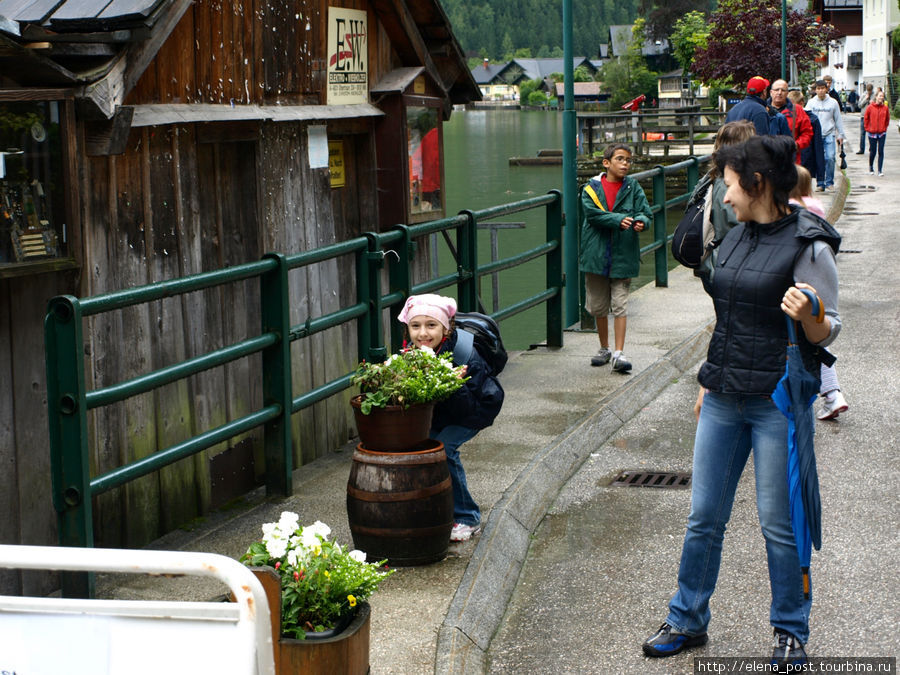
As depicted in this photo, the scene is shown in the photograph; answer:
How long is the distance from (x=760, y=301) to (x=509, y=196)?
39860 millimetres

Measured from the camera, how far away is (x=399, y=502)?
4.96m

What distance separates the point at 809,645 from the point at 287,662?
7.10 feet

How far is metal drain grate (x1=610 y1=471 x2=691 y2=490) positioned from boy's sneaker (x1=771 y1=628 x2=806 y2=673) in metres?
2.42

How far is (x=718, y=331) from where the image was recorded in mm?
4383

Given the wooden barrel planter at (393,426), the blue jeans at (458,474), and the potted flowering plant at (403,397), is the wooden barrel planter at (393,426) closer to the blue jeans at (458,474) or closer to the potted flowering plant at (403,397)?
the potted flowering plant at (403,397)

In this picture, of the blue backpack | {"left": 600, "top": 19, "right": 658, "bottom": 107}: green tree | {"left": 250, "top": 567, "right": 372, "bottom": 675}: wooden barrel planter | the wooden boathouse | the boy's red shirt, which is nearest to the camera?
{"left": 250, "top": 567, "right": 372, "bottom": 675}: wooden barrel planter

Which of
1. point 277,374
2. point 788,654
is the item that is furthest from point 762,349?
point 277,374

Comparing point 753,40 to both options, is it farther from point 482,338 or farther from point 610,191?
point 482,338

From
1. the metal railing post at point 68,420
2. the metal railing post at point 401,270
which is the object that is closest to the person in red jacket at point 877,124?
the metal railing post at point 401,270

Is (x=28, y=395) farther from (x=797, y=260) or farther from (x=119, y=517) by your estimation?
(x=797, y=260)

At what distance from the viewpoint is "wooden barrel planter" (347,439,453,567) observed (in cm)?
496

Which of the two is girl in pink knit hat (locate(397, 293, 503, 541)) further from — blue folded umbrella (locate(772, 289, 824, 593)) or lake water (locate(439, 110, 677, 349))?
lake water (locate(439, 110, 677, 349))

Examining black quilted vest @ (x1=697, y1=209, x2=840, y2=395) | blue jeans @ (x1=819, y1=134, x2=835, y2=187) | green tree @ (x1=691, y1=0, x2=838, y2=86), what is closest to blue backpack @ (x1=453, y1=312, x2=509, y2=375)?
black quilted vest @ (x1=697, y1=209, x2=840, y2=395)

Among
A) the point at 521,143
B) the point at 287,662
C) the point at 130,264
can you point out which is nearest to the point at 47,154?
the point at 130,264
